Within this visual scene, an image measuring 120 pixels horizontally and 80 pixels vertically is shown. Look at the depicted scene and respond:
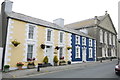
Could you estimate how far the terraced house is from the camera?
465 inches

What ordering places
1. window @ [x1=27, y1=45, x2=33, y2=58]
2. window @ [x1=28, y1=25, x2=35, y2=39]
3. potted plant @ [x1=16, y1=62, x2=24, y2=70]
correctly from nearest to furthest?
potted plant @ [x1=16, y1=62, x2=24, y2=70] < window @ [x1=27, y1=45, x2=33, y2=58] < window @ [x1=28, y1=25, x2=35, y2=39]

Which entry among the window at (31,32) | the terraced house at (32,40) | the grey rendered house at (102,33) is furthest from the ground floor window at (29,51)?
the grey rendered house at (102,33)

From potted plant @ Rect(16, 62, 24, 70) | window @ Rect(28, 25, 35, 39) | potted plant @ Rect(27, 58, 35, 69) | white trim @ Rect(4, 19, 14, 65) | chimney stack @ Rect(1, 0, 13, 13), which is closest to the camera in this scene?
white trim @ Rect(4, 19, 14, 65)

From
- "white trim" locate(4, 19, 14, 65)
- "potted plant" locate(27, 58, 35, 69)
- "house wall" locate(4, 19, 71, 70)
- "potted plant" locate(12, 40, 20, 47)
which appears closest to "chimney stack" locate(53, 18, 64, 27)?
"house wall" locate(4, 19, 71, 70)

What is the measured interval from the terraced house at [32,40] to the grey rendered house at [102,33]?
774 cm

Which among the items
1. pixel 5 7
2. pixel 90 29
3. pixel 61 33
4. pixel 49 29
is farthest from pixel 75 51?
pixel 5 7

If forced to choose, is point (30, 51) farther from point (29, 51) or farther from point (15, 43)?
point (15, 43)

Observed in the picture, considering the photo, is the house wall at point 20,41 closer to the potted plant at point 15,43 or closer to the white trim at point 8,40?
the white trim at point 8,40

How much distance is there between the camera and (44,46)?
1466 cm

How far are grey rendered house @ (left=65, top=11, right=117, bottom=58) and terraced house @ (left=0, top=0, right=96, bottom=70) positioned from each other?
7.74m

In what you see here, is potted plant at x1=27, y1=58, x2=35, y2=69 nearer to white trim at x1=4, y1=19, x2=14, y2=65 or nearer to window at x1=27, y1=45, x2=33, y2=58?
window at x1=27, y1=45, x2=33, y2=58

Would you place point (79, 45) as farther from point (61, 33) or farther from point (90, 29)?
point (90, 29)

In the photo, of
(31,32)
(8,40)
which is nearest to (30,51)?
(31,32)

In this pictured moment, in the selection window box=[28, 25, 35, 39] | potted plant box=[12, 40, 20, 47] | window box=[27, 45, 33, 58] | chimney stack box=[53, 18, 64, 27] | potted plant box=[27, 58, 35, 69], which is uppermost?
chimney stack box=[53, 18, 64, 27]
